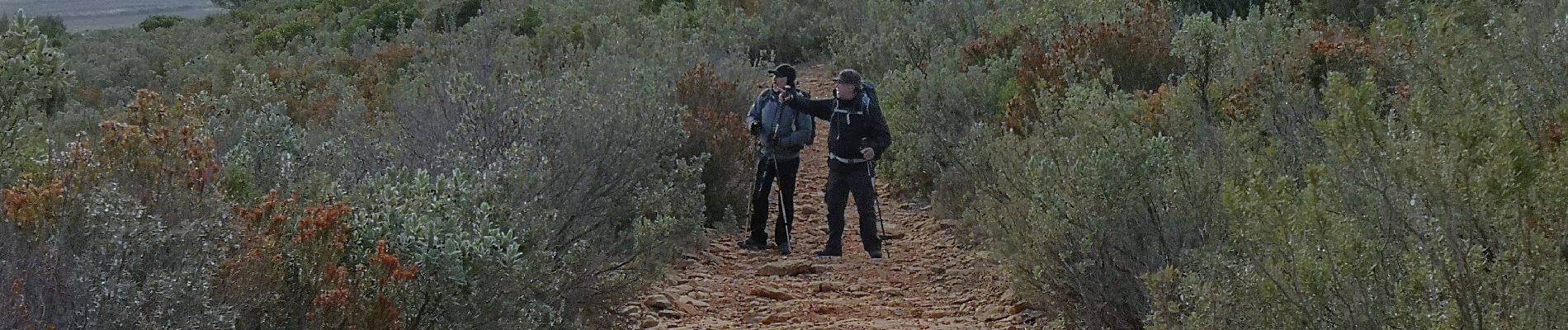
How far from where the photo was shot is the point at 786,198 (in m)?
9.14

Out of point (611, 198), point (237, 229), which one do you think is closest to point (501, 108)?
point (611, 198)

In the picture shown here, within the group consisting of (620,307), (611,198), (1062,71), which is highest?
(1062,71)

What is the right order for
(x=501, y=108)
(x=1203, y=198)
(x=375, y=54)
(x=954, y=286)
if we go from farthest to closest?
(x=375, y=54) → (x=954, y=286) → (x=501, y=108) → (x=1203, y=198)

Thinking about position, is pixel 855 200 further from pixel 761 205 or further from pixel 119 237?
pixel 119 237

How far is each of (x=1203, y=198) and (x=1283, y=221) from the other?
169cm

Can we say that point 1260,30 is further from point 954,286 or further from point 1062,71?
point 954,286

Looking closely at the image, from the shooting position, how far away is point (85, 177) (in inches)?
155

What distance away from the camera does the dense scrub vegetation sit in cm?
356

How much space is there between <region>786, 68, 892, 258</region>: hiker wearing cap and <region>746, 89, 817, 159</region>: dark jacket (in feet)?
0.28

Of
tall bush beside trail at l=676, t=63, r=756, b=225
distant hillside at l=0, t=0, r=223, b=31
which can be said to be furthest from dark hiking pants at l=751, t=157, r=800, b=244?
distant hillside at l=0, t=0, r=223, b=31

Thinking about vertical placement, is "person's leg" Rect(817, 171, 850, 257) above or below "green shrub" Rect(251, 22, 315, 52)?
below

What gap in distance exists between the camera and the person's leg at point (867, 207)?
28.6ft

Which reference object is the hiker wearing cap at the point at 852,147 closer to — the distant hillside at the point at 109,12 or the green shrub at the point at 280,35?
the green shrub at the point at 280,35

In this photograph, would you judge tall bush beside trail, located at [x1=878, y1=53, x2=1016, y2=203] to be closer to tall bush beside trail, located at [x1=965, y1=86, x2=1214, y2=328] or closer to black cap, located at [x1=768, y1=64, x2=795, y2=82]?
black cap, located at [x1=768, y1=64, x2=795, y2=82]
